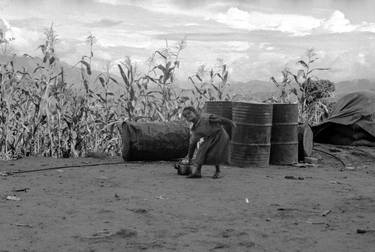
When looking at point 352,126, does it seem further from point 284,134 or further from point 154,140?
point 154,140

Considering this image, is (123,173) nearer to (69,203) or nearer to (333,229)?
(69,203)

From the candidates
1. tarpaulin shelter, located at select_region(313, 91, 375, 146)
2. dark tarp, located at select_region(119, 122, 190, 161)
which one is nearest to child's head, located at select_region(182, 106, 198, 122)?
dark tarp, located at select_region(119, 122, 190, 161)

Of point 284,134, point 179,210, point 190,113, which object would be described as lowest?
point 179,210

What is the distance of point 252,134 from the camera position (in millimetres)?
10211

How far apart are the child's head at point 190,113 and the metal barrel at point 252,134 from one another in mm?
1774

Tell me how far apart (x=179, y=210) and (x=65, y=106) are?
4963 mm

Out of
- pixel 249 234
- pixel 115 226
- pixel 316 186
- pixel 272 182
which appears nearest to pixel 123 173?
pixel 272 182

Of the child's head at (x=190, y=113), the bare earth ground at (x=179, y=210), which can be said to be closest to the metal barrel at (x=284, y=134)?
the bare earth ground at (x=179, y=210)

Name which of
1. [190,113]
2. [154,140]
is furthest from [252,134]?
[190,113]

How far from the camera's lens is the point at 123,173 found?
29.2ft

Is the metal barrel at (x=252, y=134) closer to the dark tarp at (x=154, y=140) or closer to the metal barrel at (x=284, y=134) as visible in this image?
the metal barrel at (x=284, y=134)

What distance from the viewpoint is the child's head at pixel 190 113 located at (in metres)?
8.55

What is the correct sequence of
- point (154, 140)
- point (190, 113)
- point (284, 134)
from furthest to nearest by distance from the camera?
point (284, 134), point (154, 140), point (190, 113)

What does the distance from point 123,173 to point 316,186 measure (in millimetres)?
2872
